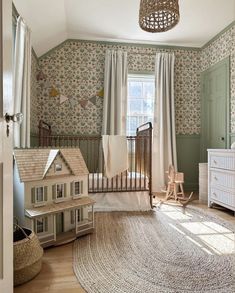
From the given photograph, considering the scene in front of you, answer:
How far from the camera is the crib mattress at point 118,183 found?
9.19 ft

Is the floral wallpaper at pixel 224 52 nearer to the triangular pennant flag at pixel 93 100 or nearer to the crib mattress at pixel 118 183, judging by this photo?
the crib mattress at pixel 118 183

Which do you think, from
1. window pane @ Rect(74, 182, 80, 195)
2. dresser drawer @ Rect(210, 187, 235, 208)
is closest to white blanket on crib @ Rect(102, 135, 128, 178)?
window pane @ Rect(74, 182, 80, 195)

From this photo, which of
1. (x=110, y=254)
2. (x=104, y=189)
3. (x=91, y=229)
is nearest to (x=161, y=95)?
(x=104, y=189)

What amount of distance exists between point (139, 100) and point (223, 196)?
2166 mm

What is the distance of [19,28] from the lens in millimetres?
2404

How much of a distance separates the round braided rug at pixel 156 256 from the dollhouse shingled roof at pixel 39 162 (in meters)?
0.63

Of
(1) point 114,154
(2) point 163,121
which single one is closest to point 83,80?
(2) point 163,121

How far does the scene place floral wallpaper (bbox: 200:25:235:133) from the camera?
132 inches

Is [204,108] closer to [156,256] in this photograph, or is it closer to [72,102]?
[72,102]

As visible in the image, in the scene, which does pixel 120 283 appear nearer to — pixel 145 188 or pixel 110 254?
pixel 110 254

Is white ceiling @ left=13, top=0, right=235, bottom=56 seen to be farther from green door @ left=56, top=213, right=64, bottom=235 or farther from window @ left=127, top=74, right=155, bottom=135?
green door @ left=56, top=213, right=64, bottom=235

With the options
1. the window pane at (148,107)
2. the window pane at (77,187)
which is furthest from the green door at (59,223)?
the window pane at (148,107)

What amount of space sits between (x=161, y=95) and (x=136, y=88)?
1.56 feet

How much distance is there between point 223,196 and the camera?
108 inches
